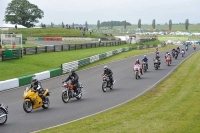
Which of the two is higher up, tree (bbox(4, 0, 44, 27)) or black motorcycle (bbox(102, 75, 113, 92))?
tree (bbox(4, 0, 44, 27))

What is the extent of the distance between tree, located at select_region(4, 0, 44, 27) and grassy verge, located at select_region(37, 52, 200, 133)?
101 m

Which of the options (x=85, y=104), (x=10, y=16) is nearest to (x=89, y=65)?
(x=85, y=104)

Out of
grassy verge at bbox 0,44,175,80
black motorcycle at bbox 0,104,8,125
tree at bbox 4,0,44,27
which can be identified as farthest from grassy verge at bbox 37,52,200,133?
tree at bbox 4,0,44,27

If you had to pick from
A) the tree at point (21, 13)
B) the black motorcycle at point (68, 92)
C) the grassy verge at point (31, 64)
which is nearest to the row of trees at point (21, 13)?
the tree at point (21, 13)

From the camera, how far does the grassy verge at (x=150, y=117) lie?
12172mm

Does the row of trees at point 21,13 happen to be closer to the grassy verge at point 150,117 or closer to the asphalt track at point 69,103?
the asphalt track at point 69,103

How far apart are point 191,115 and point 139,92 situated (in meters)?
8.58

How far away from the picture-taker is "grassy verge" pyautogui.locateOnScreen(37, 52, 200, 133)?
39.9ft

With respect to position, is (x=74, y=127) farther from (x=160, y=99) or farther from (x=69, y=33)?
(x=69, y=33)

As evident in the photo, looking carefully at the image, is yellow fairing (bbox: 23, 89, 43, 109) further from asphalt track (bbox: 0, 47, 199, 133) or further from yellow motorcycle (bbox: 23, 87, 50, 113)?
asphalt track (bbox: 0, 47, 199, 133)

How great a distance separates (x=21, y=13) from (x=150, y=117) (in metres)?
108

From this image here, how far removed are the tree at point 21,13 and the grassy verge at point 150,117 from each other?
101242mm

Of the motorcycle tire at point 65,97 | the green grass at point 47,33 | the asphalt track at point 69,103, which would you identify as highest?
the green grass at point 47,33

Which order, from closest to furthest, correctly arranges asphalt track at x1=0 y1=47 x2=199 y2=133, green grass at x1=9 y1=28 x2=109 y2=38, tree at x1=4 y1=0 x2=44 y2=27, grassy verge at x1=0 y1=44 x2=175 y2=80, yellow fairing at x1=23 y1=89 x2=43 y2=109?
asphalt track at x1=0 y1=47 x2=199 y2=133 → yellow fairing at x1=23 y1=89 x2=43 y2=109 → grassy verge at x1=0 y1=44 x2=175 y2=80 → green grass at x1=9 y1=28 x2=109 y2=38 → tree at x1=4 y1=0 x2=44 y2=27
